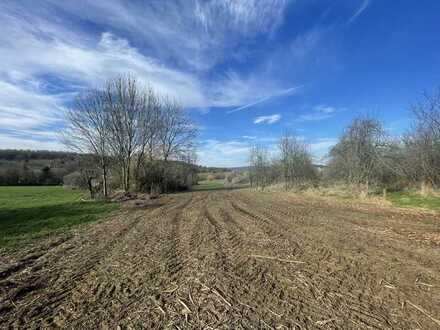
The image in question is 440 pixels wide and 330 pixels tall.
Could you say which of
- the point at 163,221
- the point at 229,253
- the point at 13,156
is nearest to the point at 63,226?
the point at 163,221

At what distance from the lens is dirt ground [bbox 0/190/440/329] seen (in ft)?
9.60

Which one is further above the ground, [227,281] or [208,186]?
[227,281]

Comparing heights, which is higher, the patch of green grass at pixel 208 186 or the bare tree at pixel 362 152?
the bare tree at pixel 362 152

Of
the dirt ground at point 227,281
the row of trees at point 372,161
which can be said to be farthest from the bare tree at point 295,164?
the dirt ground at point 227,281

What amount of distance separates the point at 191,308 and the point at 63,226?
25.6 feet

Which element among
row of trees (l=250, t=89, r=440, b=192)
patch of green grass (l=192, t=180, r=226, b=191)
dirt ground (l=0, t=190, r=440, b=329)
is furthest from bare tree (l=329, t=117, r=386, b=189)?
patch of green grass (l=192, t=180, r=226, b=191)

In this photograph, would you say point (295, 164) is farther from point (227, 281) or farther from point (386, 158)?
point (227, 281)

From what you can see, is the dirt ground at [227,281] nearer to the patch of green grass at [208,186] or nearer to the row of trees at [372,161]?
the row of trees at [372,161]

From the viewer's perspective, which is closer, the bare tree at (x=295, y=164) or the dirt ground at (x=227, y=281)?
the dirt ground at (x=227, y=281)

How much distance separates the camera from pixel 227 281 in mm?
3932

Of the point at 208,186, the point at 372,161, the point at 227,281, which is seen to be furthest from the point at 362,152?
the point at 208,186

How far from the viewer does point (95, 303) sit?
10.8ft

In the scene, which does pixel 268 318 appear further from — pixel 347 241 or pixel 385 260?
pixel 347 241

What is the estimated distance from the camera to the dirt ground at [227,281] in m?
2.93
